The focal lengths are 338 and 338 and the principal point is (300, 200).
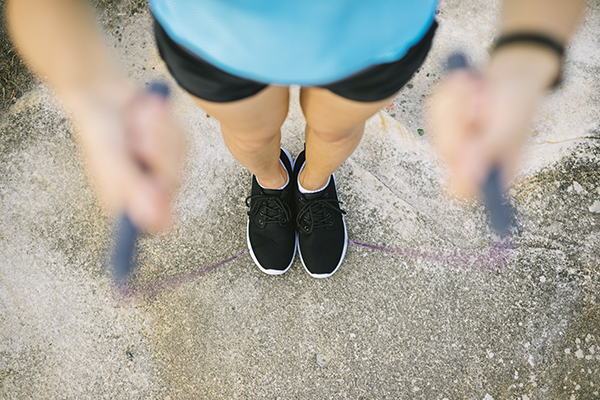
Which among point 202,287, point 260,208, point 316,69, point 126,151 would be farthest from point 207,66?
point 202,287

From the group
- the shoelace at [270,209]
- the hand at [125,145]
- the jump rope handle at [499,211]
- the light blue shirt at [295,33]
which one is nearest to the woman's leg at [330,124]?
the light blue shirt at [295,33]

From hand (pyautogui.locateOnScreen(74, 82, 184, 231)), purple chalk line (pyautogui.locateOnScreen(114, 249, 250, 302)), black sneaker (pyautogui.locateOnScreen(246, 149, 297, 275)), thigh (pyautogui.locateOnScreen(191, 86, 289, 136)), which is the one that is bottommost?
purple chalk line (pyautogui.locateOnScreen(114, 249, 250, 302))

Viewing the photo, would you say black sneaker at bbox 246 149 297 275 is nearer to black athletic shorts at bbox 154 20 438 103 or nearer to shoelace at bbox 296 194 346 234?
shoelace at bbox 296 194 346 234

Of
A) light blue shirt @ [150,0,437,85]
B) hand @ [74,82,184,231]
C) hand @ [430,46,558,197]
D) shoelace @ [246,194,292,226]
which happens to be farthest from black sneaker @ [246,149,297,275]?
light blue shirt @ [150,0,437,85]

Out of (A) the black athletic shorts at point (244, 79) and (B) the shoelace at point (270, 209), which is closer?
(A) the black athletic shorts at point (244, 79)

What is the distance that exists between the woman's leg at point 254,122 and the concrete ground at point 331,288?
520 millimetres

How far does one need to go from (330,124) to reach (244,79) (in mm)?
240

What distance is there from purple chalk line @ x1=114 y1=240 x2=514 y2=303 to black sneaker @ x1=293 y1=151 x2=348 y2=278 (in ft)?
0.72

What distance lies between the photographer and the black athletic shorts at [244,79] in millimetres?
572

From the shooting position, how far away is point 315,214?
129cm

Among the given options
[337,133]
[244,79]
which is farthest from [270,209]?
[244,79]

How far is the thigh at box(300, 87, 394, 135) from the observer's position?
656 millimetres

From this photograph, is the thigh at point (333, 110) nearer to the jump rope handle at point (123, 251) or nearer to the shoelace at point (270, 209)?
the shoelace at point (270, 209)

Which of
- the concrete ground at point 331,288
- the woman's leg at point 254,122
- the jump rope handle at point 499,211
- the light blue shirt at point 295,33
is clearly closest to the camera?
the light blue shirt at point 295,33
